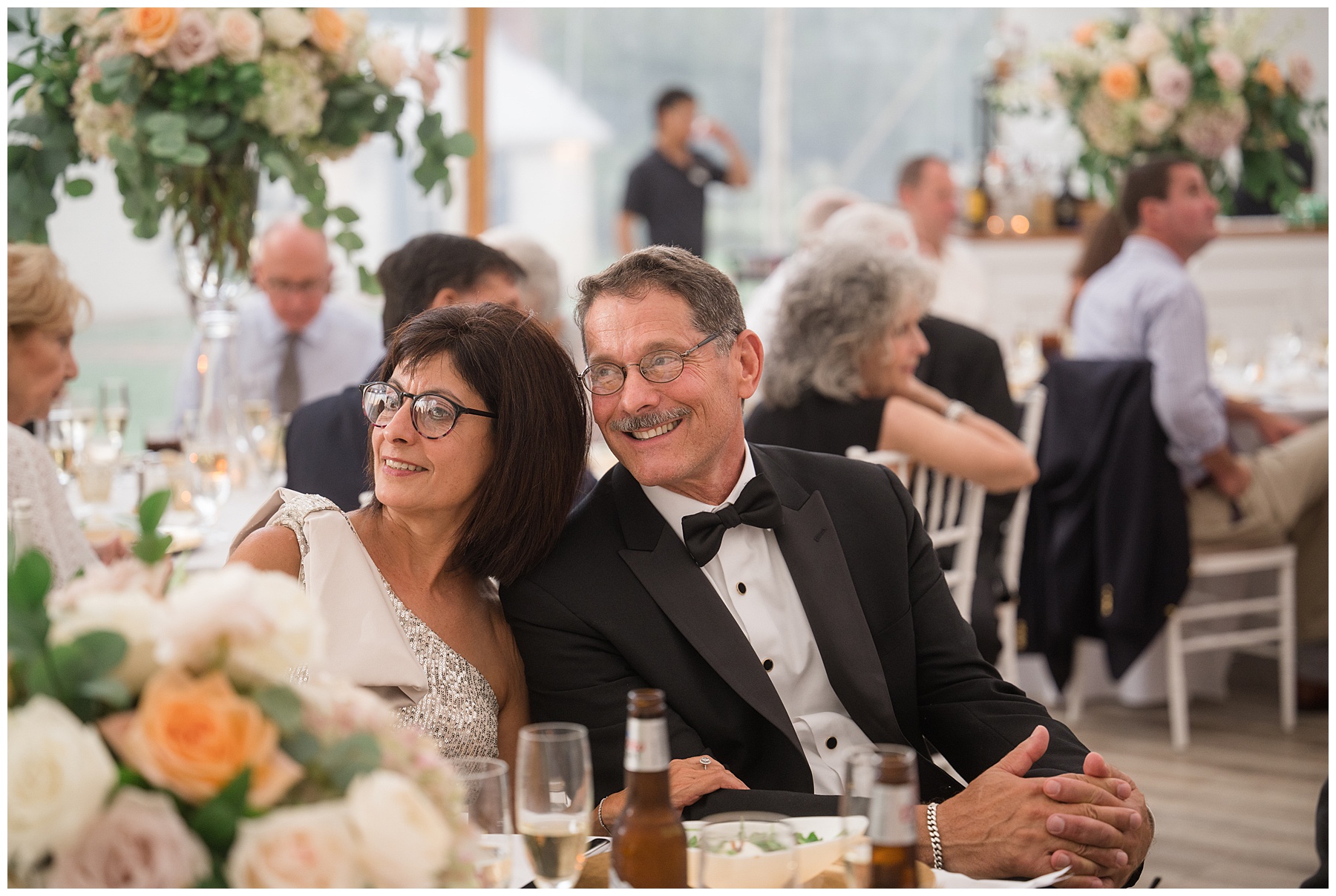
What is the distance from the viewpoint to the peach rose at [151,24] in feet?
8.60

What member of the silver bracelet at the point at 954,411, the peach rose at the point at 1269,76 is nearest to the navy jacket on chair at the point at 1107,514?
the silver bracelet at the point at 954,411

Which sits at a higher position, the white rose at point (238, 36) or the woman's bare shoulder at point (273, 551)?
the white rose at point (238, 36)

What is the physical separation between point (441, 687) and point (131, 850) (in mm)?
965

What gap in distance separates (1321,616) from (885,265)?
246 centimetres

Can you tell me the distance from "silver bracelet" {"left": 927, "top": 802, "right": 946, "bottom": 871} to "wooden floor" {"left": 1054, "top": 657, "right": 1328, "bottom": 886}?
66.7 inches

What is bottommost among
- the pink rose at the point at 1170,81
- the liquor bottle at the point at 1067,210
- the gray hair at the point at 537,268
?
the gray hair at the point at 537,268

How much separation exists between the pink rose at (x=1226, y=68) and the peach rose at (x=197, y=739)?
5105 mm

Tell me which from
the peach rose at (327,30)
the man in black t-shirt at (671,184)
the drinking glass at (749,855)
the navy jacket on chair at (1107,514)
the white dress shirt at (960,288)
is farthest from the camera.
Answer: the man in black t-shirt at (671,184)

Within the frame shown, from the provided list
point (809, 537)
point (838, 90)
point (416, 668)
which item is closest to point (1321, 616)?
point (809, 537)

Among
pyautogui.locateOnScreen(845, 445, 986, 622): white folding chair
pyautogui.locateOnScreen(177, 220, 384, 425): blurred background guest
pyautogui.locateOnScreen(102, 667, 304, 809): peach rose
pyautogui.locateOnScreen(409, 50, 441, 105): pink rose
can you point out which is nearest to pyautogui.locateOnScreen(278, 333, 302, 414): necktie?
pyautogui.locateOnScreen(177, 220, 384, 425): blurred background guest

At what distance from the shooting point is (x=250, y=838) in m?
0.80

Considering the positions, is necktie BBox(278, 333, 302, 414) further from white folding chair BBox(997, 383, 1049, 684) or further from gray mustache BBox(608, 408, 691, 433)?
gray mustache BBox(608, 408, 691, 433)

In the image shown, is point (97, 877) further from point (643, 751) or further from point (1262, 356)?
point (1262, 356)

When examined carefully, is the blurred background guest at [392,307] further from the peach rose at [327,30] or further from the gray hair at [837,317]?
the gray hair at [837,317]
